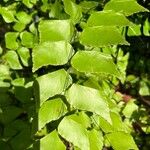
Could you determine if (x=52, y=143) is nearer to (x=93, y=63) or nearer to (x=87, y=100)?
(x=87, y=100)

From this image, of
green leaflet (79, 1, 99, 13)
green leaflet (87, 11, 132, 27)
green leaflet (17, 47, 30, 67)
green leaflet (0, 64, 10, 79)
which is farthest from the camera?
green leaflet (0, 64, 10, 79)

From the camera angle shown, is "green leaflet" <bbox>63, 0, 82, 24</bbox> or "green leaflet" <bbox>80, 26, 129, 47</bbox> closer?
"green leaflet" <bbox>80, 26, 129, 47</bbox>

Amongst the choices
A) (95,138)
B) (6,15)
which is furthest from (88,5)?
(95,138)

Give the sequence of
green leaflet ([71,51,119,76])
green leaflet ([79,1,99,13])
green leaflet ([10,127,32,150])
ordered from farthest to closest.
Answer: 1. green leaflet ([10,127,32,150])
2. green leaflet ([79,1,99,13])
3. green leaflet ([71,51,119,76])

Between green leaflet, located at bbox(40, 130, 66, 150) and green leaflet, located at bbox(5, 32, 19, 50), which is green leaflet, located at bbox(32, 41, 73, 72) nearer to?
green leaflet, located at bbox(40, 130, 66, 150)

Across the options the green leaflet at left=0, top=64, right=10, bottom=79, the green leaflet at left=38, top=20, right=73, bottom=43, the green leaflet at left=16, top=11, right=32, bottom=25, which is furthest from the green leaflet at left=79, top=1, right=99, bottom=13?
the green leaflet at left=0, top=64, right=10, bottom=79

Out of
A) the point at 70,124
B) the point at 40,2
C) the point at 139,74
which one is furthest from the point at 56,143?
the point at 139,74
